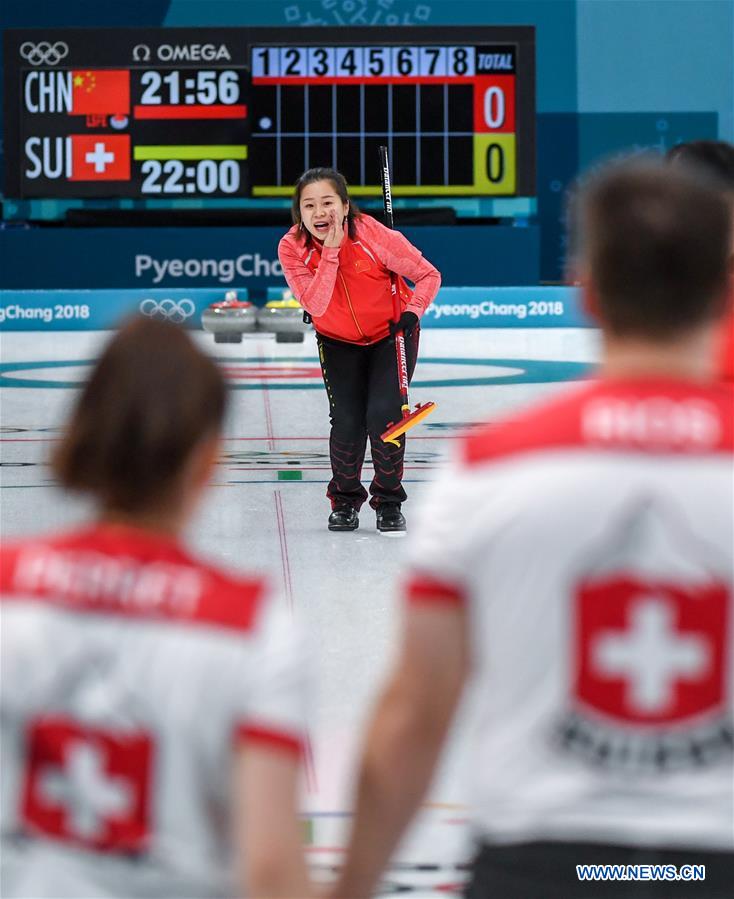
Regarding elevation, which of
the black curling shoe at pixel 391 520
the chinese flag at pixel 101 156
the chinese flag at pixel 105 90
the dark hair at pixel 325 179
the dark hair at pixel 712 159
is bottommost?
the black curling shoe at pixel 391 520

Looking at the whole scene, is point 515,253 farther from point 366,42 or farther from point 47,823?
point 47,823

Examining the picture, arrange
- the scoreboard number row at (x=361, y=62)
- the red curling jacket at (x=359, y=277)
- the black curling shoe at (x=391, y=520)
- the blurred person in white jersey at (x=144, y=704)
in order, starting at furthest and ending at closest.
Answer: the scoreboard number row at (x=361, y=62), the black curling shoe at (x=391, y=520), the red curling jacket at (x=359, y=277), the blurred person in white jersey at (x=144, y=704)

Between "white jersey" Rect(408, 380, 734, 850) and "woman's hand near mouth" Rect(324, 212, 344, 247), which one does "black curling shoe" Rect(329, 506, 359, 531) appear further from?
"white jersey" Rect(408, 380, 734, 850)

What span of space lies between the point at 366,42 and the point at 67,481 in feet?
46.3

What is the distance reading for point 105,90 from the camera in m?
15.1

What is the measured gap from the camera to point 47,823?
4.56ft

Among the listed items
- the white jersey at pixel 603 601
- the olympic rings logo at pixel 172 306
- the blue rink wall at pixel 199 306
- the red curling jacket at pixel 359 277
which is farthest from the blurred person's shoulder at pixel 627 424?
the blue rink wall at pixel 199 306

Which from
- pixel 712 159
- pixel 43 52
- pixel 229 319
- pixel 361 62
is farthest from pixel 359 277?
pixel 43 52

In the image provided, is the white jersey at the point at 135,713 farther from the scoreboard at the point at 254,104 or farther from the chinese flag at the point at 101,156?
the chinese flag at the point at 101,156

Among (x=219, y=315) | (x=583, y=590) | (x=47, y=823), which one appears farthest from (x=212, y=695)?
(x=219, y=315)

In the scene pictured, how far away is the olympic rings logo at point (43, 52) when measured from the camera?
15.1 metres

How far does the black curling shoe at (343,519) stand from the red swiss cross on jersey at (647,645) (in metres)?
5.07

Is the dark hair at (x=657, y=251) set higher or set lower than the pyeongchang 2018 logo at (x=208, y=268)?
lower

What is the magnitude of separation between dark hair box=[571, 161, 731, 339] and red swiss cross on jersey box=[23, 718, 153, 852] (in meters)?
0.58
